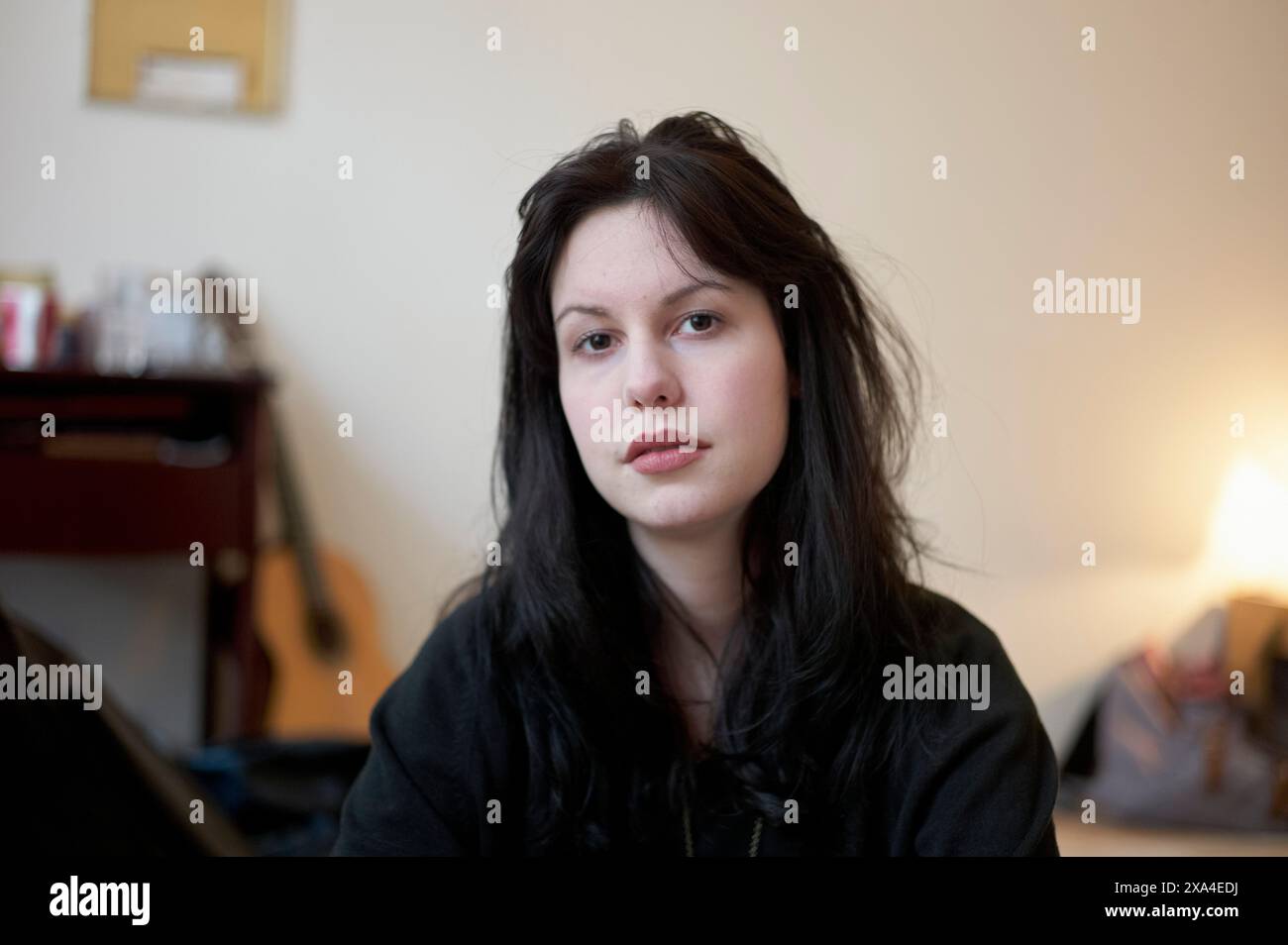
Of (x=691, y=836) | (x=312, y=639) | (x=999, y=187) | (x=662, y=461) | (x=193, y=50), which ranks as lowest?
(x=312, y=639)

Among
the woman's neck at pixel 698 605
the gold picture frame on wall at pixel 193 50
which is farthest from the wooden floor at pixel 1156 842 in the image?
the gold picture frame on wall at pixel 193 50

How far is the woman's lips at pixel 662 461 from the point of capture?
0.72 m

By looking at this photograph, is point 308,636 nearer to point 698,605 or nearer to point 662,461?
point 698,605

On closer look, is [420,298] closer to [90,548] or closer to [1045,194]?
[1045,194]

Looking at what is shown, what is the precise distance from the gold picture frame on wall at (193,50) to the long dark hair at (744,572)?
337 millimetres

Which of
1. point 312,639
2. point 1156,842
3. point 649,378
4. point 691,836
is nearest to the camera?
point 649,378

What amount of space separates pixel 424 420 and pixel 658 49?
407 mm

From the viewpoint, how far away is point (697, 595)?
2.72ft

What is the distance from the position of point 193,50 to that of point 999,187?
0.64 m

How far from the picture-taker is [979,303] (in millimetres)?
833

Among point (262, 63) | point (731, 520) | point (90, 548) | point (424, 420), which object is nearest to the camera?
point (731, 520)

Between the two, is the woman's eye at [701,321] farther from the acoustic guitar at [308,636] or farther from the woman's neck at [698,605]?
the acoustic guitar at [308,636]

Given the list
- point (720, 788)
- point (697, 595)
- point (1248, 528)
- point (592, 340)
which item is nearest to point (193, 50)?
point (592, 340)
